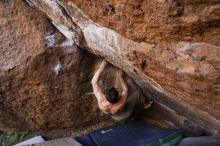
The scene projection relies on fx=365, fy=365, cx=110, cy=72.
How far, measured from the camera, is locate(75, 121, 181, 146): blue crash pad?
4.42 m

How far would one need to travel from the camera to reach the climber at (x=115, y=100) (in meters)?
4.55

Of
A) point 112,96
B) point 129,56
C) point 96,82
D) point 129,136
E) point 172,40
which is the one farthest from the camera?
point 96,82

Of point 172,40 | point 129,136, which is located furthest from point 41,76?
point 172,40

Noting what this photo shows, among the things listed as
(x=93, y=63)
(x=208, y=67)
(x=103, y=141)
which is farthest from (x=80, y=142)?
(x=208, y=67)

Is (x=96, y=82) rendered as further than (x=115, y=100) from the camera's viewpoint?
Yes

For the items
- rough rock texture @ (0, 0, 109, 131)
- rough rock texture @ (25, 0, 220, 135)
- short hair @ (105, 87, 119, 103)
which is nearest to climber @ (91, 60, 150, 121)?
short hair @ (105, 87, 119, 103)

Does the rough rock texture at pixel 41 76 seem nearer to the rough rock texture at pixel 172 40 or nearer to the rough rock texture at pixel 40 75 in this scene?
the rough rock texture at pixel 40 75

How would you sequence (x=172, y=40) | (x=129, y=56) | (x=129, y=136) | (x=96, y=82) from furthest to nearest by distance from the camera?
1. (x=96, y=82)
2. (x=129, y=136)
3. (x=129, y=56)
4. (x=172, y=40)

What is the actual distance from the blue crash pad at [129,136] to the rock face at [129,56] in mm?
269

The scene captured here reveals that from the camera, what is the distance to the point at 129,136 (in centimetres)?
461

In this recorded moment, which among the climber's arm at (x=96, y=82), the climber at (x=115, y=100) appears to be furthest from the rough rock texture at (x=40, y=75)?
the climber at (x=115, y=100)

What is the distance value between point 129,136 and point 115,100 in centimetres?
50

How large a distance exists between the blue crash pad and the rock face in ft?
0.88

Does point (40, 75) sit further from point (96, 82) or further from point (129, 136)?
point (129, 136)
